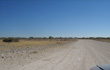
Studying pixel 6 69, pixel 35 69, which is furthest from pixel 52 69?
pixel 6 69

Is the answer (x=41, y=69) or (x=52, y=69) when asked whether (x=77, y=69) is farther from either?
(x=41, y=69)

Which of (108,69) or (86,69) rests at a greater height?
(108,69)

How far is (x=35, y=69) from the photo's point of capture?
7637 mm

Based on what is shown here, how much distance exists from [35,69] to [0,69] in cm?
215

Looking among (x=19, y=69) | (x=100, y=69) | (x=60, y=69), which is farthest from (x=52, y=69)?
(x=100, y=69)

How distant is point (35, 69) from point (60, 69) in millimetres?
1529

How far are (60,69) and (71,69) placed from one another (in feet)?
2.23

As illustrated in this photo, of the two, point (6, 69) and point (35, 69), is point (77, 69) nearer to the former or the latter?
point (35, 69)

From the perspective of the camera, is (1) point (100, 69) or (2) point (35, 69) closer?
(1) point (100, 69)

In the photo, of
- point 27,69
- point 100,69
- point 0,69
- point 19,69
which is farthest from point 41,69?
point 100,69

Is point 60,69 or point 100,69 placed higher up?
point 100,69

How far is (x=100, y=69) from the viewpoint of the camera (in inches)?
141

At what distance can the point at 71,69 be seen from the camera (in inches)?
302

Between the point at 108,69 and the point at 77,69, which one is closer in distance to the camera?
the point at 108,69
